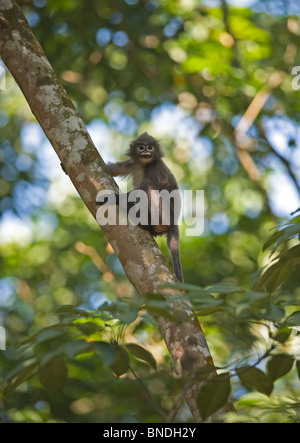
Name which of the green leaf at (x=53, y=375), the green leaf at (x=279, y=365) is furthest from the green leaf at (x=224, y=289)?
the green leaf at (x=53, y=375)

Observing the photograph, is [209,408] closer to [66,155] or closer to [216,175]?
[66,155]

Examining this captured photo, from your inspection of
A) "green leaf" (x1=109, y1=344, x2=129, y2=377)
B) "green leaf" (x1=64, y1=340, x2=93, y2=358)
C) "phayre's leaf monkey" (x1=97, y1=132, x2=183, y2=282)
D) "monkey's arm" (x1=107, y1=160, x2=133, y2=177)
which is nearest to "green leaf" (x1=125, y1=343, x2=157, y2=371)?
"green leaf" (x1=109, y1=344, x2=129, y2=377)

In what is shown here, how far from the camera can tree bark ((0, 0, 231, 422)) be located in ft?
7.91

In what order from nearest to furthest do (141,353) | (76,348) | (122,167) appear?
(76,348) → (141,353) → (122,167)

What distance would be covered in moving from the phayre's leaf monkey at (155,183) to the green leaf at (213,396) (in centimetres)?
243

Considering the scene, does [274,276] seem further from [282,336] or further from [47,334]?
[47,334]

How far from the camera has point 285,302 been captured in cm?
192

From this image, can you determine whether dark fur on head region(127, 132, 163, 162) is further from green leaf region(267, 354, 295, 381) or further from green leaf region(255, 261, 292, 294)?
green leaf region(267, 354, 295, 381)

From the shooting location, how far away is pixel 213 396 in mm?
1779

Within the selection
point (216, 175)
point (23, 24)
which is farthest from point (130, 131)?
point (23, 24)

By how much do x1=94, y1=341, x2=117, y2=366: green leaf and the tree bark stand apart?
0.72 metres

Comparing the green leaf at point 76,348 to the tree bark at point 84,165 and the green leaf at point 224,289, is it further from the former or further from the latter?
the tree bark at point 84,165

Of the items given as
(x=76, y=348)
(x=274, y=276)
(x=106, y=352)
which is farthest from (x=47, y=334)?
(x=274, y=276)

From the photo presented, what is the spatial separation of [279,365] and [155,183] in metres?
3.11
